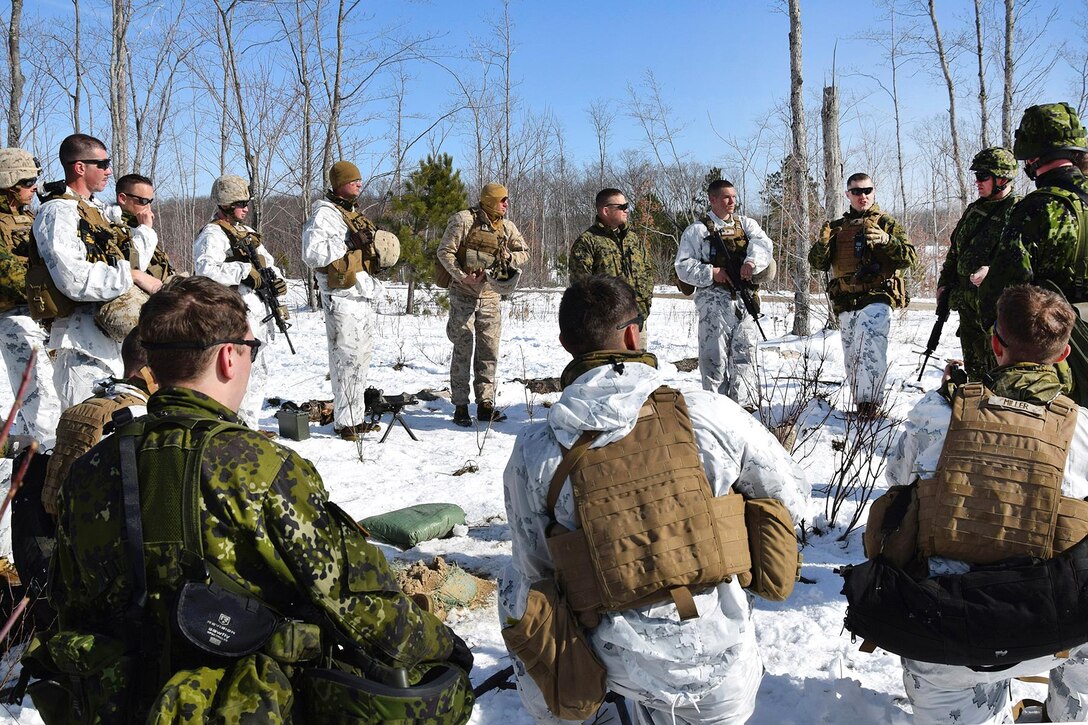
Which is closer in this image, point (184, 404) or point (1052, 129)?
point (184, 404)

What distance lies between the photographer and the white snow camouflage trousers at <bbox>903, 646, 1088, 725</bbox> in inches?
81.4

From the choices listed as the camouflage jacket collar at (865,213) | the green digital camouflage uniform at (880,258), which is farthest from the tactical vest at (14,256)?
the camouflage jacket collar at (865,213)

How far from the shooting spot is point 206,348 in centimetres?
153

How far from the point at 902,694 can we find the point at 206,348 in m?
2.62

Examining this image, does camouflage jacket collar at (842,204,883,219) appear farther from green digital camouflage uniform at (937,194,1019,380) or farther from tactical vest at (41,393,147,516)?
tactical vest at (41,393,147,516)

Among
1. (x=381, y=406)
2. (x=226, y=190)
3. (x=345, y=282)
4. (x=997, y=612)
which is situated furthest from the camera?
(x=381, y=406)

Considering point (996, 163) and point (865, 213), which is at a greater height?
point (996, 163)

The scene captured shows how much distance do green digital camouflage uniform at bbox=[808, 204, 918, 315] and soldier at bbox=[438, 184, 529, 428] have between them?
282 cm

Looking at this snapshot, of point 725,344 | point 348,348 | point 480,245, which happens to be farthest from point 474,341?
point 725,344

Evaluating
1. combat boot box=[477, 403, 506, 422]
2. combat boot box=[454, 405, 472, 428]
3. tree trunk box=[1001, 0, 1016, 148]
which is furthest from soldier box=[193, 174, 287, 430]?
tree trunk box=[1001, 0, 1016, 148]

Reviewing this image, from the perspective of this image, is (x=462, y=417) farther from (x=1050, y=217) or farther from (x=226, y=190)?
(x=1050, y=217)

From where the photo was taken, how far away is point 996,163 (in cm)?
495

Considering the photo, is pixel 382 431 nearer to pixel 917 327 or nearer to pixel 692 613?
pixel 692 613

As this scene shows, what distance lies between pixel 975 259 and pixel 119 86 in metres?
16.1
